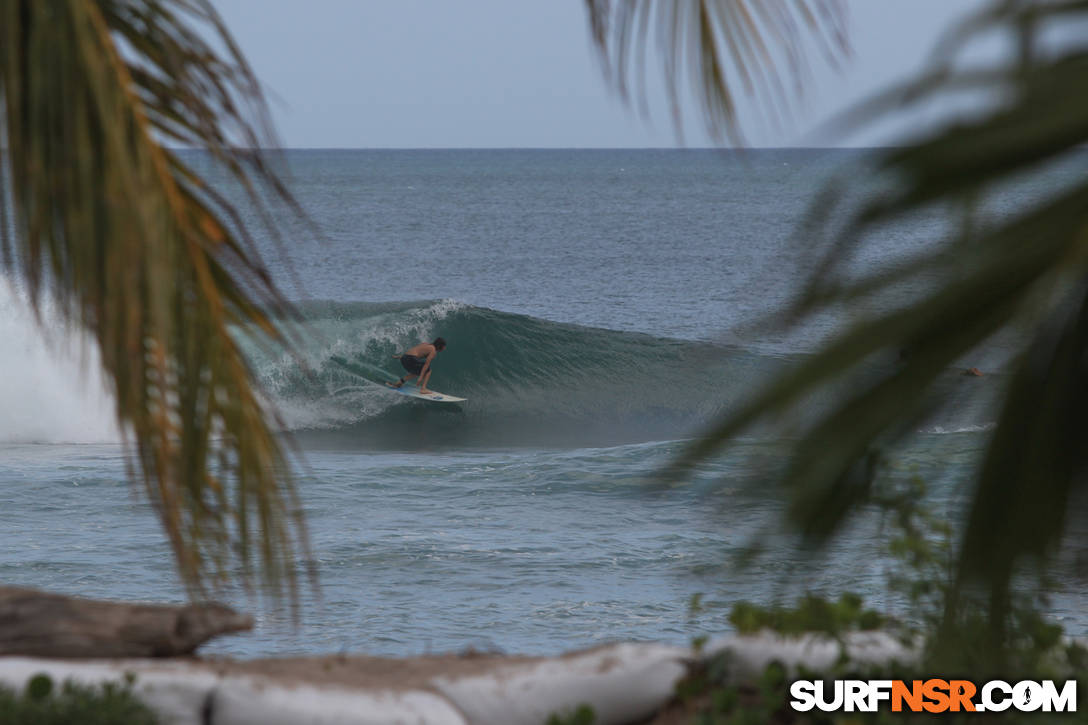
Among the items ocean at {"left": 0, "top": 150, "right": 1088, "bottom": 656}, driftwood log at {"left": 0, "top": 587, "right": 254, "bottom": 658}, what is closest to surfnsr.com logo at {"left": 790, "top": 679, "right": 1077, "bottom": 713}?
ocean at {"left": 0, "top": 150, "right": 1088, "bottom": 656}

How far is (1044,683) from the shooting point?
7.68ft

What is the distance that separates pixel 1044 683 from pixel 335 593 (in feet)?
20.3

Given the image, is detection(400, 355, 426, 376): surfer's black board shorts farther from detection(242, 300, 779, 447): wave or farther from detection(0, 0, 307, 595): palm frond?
detection(0, 0, 307, 595): palm frond

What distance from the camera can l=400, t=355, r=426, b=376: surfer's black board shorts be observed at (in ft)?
65.0

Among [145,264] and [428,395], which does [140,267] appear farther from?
[428,395]

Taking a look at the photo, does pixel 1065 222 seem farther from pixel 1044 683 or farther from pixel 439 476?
pixel 439 476

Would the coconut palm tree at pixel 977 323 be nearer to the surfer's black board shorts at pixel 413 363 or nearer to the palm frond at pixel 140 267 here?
the palm frond at pixel 140 267

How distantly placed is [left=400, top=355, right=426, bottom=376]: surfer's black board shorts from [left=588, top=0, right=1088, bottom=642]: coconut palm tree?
1915 cm

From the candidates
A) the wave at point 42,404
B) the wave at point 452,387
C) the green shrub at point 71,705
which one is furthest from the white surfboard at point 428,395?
the green shrub at point 71,705

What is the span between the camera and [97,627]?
3271 mm

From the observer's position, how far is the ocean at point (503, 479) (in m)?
0.81

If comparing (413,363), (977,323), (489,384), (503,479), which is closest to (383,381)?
(413,363)

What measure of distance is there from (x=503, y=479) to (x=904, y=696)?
32.3 feet

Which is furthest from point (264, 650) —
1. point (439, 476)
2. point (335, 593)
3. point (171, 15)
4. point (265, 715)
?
point (439, 476)
